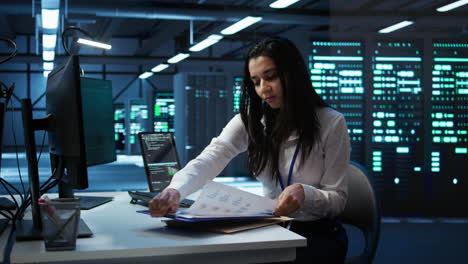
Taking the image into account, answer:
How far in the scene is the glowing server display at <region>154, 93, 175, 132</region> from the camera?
15000 mm

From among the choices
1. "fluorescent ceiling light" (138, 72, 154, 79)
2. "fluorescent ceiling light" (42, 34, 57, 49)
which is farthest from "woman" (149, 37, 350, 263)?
"fluorescent ceiling light" (138, 72, 154, 79)

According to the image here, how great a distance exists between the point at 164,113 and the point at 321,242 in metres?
13.5

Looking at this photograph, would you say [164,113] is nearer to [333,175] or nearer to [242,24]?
[242,24]

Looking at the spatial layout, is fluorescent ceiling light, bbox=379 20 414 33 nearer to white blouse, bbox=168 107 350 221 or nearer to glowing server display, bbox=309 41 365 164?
glowing server display, bbox=309 41 365 164

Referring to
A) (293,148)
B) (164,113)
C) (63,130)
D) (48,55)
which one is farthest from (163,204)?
(164,113)

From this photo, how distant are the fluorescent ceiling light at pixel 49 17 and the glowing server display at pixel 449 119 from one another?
203 inches

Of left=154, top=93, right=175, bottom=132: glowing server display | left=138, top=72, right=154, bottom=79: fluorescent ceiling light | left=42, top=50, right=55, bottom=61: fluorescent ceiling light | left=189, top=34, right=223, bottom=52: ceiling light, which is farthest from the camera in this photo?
left=138, top=72, right=154, bottom=79: fluorescent ceiling light

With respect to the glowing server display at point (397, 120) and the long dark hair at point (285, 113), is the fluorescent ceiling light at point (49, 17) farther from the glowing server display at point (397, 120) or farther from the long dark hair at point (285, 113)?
the long dark hair at point (285, 113)

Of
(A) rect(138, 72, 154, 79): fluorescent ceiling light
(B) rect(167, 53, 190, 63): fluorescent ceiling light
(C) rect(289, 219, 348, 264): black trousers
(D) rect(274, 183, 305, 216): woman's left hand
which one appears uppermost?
(B) rect(167, 53, 190, 63): fluorescent ceiling light

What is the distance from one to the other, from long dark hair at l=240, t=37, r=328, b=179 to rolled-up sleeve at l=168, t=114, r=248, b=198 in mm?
91

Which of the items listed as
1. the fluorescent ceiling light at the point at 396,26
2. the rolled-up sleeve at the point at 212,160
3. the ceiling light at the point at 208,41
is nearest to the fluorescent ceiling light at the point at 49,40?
the ceiling light at the point at 208,41

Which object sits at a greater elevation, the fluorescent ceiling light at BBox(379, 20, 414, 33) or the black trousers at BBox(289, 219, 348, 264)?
the fluorescent ceiling light at BBox(379, 20, 414, 33)

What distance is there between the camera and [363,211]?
2.12 meters

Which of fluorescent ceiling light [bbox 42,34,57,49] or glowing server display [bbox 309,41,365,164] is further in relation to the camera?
fluorescent ceiling light [bbox 42,34,57,49]
